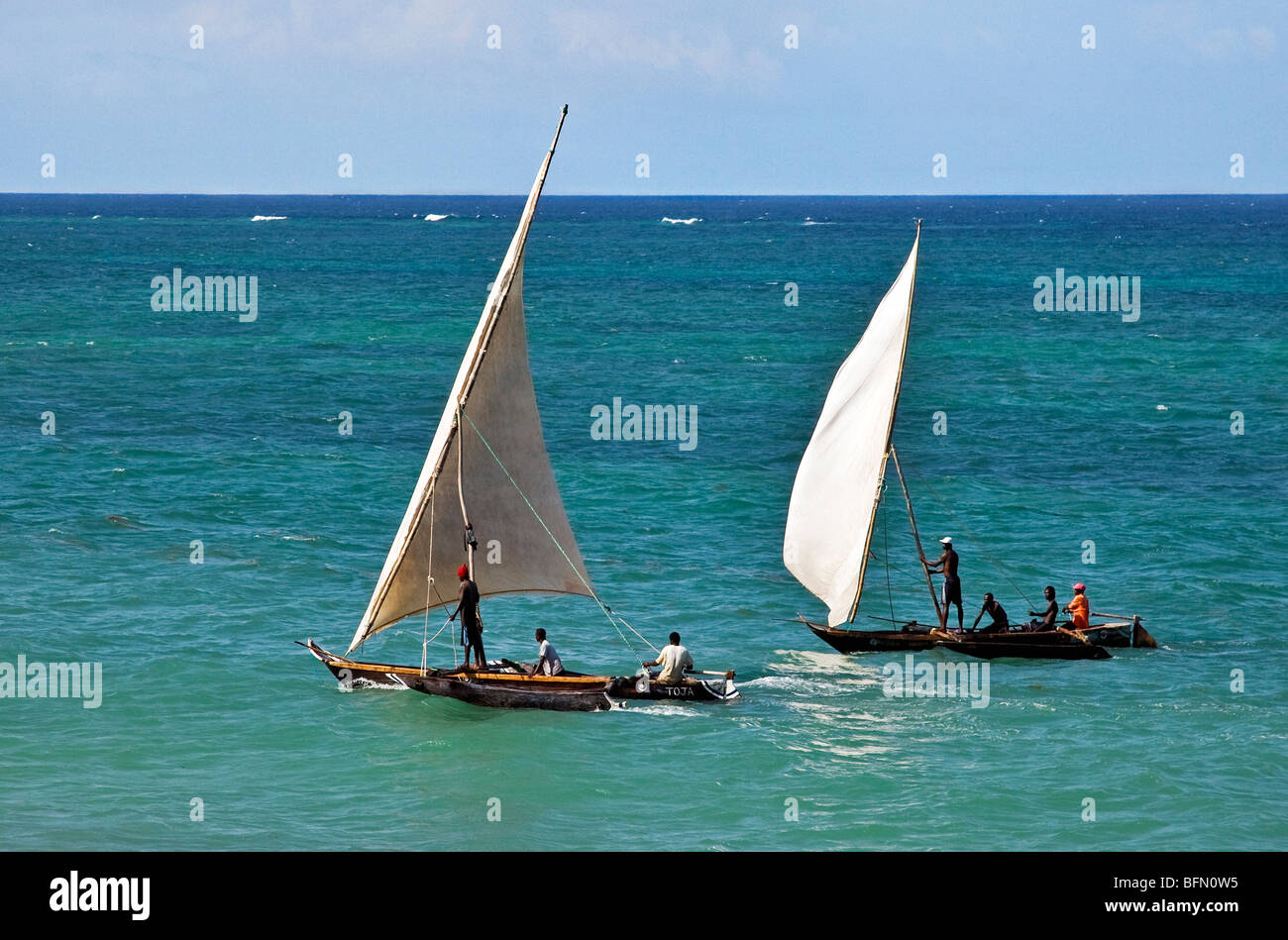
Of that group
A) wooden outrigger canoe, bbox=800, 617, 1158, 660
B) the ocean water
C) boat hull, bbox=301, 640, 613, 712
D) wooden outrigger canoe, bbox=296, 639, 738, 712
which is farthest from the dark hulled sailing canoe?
boat hull, bbox=301, 640, 613, 712

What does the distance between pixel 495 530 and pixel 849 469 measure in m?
8.51

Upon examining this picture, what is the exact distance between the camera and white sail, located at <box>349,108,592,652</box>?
91.0 ft

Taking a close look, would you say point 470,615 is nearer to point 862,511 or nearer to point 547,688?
point 547,688

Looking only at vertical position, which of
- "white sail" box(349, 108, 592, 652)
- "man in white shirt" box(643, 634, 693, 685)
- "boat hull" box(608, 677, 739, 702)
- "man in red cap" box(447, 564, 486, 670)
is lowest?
"boat hull" box(608, 677, 739, 702)

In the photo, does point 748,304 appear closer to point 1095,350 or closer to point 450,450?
point 1095,350

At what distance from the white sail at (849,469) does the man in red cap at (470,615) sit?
8463 mm

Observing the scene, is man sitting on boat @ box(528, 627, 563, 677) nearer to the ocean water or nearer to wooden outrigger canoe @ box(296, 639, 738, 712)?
wooden outrigger canoe @ box(296, 639, 738, 712)

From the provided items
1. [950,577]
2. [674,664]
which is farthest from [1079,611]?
[674,664]

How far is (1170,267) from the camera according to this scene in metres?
156

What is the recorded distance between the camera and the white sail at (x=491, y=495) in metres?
27.7

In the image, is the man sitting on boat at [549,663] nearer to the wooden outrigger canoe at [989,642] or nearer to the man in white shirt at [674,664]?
the man in white shirt at [674,664]

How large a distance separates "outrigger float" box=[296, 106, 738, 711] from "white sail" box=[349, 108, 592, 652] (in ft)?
0.07

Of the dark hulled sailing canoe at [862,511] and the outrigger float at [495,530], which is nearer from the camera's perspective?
→ the outrigger float at [495,530]

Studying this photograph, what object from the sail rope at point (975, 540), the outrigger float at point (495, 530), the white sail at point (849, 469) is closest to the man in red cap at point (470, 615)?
the outrigger float at point (495, 530)
